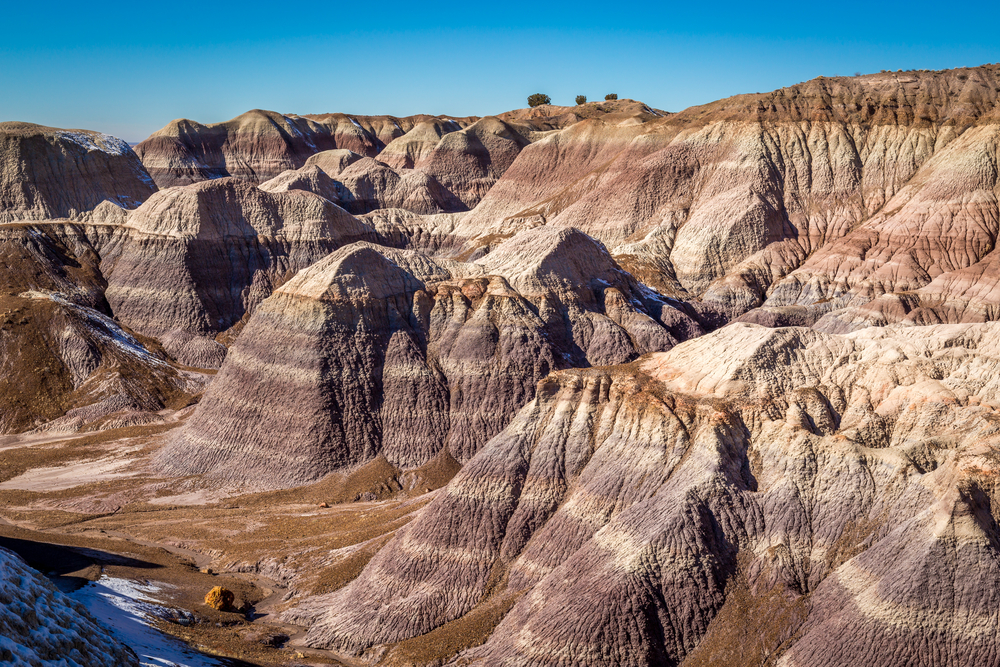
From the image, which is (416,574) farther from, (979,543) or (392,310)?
(392,310)

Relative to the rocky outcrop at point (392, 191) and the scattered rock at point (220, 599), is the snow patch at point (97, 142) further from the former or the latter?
the scattered rock at point (220, 599)

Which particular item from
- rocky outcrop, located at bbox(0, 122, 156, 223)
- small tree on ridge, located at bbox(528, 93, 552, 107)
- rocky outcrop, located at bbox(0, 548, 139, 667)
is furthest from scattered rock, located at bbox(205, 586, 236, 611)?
small tree on ridge, located at bbox(528, 93, 552, 107)

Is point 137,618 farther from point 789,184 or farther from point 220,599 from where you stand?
point 789,184

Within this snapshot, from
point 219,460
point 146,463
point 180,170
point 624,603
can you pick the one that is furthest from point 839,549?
point 180,170

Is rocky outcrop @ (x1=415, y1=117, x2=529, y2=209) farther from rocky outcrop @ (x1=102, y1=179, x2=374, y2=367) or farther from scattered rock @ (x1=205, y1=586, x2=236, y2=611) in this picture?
scattered rock @ (x1=205, y1=586, x2=236, y2=611)

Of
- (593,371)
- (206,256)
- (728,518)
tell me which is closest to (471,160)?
(206,256)

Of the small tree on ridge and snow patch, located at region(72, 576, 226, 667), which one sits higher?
the small tree on ridge

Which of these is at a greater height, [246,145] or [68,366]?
[246,145]
